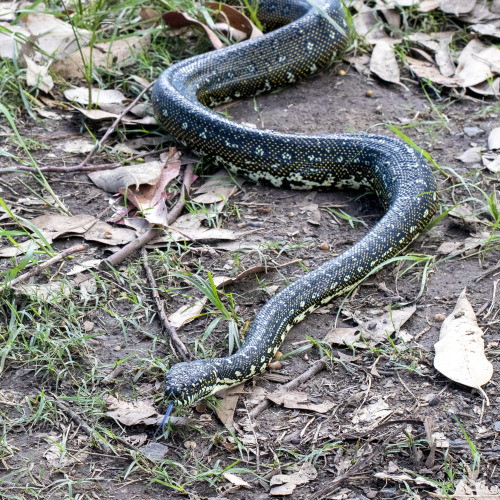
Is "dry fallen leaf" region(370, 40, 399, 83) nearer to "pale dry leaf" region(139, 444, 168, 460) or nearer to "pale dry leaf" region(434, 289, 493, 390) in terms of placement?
"pale dry leaf" region(434, 289, 493, 390)

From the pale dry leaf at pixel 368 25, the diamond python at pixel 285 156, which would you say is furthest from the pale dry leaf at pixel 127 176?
the pale dry leaf at pixel 368 25

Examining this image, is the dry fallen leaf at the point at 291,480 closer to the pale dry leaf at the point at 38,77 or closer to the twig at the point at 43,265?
the twig at the point at 43,265

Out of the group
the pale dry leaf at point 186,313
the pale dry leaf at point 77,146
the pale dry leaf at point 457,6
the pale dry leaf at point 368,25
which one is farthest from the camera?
the pale dry leaf at point 457,6

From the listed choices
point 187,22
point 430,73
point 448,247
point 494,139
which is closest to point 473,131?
point 494,139

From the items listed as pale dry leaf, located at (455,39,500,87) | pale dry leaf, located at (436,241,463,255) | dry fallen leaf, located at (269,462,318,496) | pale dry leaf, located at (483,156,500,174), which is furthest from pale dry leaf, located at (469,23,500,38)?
dry fallen leaf, located at (269,462,318,496)

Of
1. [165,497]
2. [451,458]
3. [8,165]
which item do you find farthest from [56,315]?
[451,458]

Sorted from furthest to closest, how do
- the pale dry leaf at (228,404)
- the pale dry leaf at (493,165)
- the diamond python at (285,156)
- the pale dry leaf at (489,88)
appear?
the pale dry leaf at (489,88), the pale dry leaf at (493,165), the diamond python at (285,156), the pale dry leaf at (228,404)

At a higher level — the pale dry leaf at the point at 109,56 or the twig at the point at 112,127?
the pale dry leaf at the point at 109,56

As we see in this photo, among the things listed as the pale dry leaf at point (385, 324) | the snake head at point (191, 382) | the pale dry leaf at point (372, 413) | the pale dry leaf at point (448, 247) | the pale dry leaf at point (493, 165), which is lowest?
the pale dry leaf at point (372, 413)
